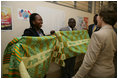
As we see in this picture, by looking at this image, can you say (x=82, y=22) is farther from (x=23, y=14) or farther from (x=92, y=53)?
(x=92, y=53)

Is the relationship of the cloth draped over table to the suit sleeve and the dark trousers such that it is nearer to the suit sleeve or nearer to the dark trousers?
the dark trousers

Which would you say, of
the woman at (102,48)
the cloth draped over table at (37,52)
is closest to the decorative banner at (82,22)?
the cloth draped over table at (37,52)

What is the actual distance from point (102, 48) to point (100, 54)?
78 millimetres

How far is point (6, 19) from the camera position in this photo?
1.95m

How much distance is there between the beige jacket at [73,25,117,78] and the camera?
954 millimetres

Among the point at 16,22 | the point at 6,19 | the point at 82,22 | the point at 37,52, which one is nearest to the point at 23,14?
the point at 16,22

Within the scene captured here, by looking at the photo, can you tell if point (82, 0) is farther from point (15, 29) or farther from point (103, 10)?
point (103, 10)

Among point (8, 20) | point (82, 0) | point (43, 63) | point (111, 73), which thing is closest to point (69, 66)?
point (43, 63)

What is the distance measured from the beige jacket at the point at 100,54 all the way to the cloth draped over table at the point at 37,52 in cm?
71

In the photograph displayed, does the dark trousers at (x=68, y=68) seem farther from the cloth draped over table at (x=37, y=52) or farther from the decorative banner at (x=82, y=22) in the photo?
the decorative banner at (x=82, y=22)

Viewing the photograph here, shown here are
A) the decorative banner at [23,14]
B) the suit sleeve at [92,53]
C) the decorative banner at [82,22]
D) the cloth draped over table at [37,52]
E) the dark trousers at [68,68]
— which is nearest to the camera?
the suit sleeve at [92,53]

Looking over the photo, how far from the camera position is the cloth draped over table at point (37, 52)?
1.23 m

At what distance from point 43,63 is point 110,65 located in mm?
1023

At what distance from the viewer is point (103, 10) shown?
3.26ft
